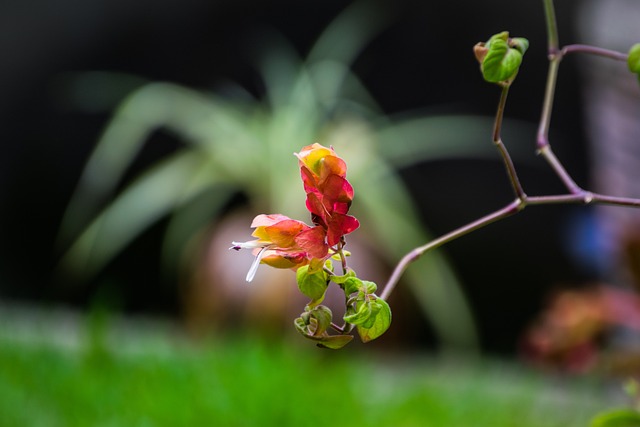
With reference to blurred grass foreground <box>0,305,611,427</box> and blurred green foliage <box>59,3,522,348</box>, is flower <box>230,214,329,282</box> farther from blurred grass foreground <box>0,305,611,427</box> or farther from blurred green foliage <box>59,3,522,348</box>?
blurred green foliage <box>59,3,522,348</box>

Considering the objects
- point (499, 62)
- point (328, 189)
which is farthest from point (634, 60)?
point (328, 189)

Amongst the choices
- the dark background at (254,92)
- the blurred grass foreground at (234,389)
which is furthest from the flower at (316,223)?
the dark background at (254,92)

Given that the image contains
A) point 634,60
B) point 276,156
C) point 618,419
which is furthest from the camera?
point 276,156

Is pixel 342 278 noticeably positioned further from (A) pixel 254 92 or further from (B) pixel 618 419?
(A) pixel 254 92

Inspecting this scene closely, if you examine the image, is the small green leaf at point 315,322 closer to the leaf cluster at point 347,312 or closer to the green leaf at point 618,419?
the leaf cluster at point 347,312

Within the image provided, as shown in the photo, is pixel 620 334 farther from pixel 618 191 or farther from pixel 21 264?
pixel 21 264

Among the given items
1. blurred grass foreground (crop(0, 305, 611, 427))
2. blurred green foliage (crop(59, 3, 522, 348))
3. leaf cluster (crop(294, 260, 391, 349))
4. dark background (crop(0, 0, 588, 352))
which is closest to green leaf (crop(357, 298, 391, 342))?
leaf cluster (crop(294, 260, 391, 349))
